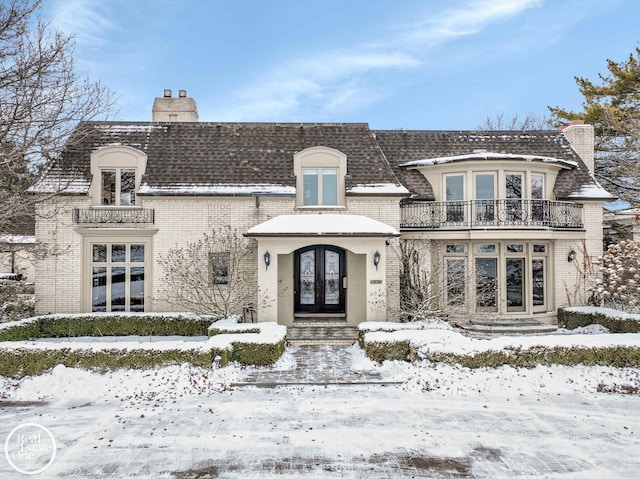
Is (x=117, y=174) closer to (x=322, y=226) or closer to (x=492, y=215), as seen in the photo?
(x=322, y=226)

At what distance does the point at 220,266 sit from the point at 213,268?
0.24m

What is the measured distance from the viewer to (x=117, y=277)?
52.3ft

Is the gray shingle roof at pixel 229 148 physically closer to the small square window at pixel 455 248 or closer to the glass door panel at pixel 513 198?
the small square window at pixel 455 248

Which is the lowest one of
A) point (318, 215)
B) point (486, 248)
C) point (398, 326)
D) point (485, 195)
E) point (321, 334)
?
point (321, 334)

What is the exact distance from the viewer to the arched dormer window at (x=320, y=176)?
16.2 meters

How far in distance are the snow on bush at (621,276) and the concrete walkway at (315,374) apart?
7.52 metres

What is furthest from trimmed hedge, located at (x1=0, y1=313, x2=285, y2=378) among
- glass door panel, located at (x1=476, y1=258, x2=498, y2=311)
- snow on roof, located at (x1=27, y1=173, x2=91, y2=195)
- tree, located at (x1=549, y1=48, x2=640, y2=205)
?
tree, located at (x1=549, y1=48, x2=640, y2=205)

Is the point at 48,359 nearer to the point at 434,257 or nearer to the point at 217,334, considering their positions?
the point at 217,334

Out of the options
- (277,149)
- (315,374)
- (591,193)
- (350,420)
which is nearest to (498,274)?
(591,193)

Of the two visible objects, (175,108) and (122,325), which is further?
(175,108)

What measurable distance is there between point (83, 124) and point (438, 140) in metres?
13.9

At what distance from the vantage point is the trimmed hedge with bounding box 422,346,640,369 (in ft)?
33.2

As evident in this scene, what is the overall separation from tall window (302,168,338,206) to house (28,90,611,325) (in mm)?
39
